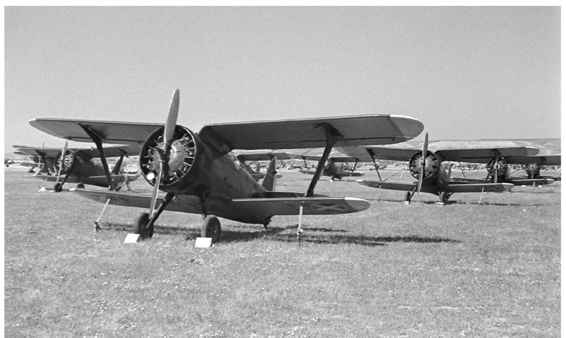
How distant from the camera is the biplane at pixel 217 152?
8.45m

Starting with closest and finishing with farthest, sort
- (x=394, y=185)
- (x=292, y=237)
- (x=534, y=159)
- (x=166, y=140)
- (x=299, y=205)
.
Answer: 1. (x=166, y=140)
2. (x=299, y=205)
3. (x=292, y=237)
4. (x=394, y=185)
5. (x=534, y=159)

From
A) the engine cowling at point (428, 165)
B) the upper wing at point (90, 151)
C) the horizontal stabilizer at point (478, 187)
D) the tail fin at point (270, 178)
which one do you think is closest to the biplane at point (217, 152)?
the tail fin at point (270, 178)

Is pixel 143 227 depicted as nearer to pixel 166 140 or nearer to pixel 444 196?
pixel 166 140

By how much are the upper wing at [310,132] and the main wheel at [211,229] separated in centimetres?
168

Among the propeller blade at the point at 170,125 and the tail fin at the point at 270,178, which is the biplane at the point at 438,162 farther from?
the propeller blade at the point at 170,125

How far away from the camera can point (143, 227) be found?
923 centimetres

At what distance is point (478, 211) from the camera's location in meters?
16.8

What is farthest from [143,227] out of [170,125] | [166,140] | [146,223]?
[170,125]

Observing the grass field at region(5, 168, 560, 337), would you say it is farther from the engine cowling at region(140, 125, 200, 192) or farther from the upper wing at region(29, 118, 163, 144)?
the upper wing at region(29, 118, 163, 144)

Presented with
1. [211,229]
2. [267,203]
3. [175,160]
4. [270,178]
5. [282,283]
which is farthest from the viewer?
[270,178]

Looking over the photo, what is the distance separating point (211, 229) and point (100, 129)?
148 inches

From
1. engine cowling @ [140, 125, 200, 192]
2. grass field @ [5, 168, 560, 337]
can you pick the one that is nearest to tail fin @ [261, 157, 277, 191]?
grass field @ [5, 168, 560, 337]

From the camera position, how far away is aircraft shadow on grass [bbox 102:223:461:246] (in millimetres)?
9570

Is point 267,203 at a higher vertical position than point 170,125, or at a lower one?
lower
